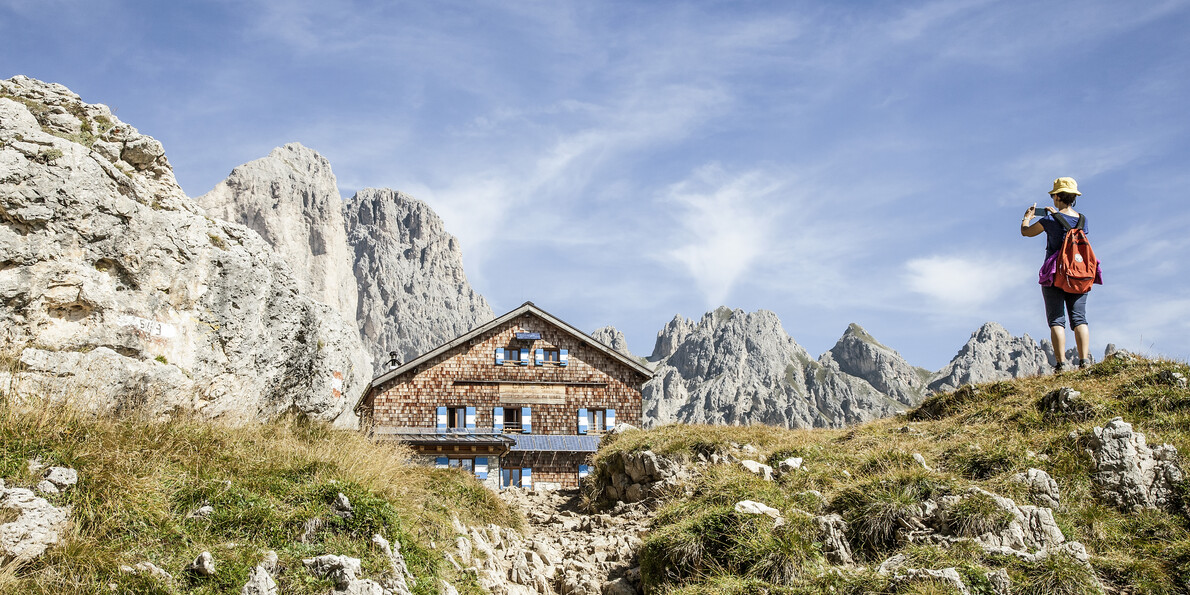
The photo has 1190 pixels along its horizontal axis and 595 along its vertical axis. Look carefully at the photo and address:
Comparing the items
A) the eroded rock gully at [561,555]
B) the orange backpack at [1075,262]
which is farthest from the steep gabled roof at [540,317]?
the orange backpack at [1075,262]

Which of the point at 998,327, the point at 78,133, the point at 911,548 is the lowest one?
the point at 911,548

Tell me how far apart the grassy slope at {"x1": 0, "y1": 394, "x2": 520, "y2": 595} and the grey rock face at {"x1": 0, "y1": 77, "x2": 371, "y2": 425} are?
49 cm

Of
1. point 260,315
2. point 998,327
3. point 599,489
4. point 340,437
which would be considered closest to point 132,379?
point 260,315

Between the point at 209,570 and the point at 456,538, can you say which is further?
the point at 456,538

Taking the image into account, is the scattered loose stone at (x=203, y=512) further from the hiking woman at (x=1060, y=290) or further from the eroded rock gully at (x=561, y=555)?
the hiking woman at (x=1060, y=290)

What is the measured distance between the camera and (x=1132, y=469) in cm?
1100

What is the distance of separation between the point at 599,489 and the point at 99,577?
12.1 metres

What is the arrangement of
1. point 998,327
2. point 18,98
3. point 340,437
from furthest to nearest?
point 998,327, point 340,437, point 18,98

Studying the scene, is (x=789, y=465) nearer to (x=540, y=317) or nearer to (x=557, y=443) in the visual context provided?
(x=557, y=443)

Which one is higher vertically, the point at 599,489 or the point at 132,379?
the point at 132,379

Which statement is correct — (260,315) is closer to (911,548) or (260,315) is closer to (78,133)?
(78,133)

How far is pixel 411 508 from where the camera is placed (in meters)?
11.3

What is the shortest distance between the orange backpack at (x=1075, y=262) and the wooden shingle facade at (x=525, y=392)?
25.8 metres

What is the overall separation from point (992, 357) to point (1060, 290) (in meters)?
193
